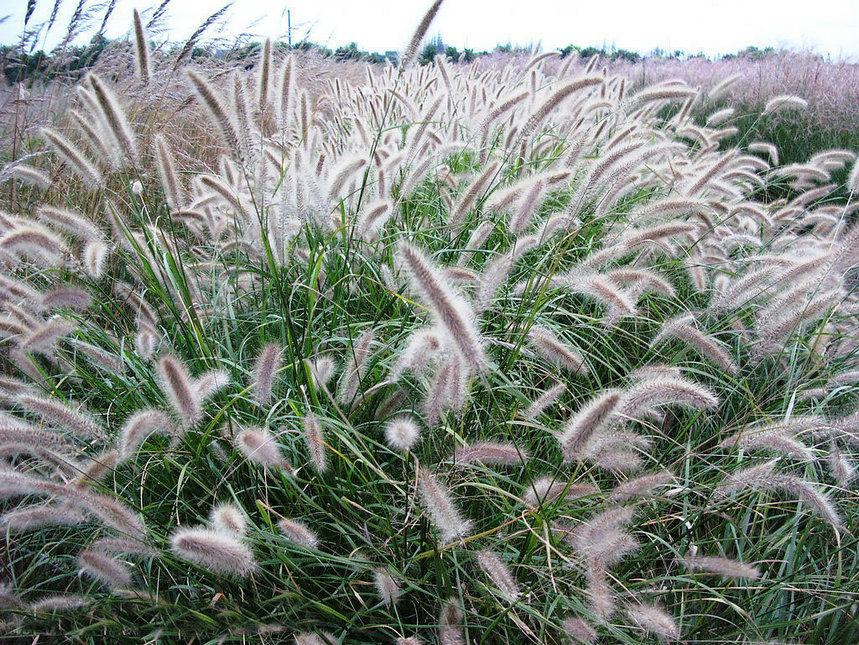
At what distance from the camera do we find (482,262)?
8.50ft

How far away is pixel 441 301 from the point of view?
131cm

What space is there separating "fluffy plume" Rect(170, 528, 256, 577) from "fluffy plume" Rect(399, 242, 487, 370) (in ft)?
2.14

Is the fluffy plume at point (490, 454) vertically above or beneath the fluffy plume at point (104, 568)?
above

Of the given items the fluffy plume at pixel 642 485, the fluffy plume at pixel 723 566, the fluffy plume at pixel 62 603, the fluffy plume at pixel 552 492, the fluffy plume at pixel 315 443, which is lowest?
the fluffy plume at pixel 62 603

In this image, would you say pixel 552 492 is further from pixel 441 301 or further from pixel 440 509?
pixel 441 301

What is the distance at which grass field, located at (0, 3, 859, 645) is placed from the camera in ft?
4.70

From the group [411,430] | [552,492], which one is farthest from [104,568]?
[552,492]

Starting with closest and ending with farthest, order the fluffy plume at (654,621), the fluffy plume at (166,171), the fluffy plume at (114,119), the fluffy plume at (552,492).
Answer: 1. the fluffy plume at (654,621)
2. the fluffy plume at (552,492)
3. the fluffy plume at (114,119)
4. the fluffy plume at (166,171)

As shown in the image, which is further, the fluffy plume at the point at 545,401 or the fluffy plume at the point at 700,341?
the fluffy plume at the point at 700,341

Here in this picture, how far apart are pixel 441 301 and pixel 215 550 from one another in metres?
0.71

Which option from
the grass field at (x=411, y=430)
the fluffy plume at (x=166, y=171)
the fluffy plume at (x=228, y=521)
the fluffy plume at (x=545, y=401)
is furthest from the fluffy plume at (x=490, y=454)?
the fluffy plume at (x=166, y=171)

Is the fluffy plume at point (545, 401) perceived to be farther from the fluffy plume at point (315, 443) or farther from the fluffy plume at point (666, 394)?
the fluffy plume at point (315, 443)

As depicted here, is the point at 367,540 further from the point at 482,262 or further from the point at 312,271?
the point at 482,262

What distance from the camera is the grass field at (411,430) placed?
4.70 ft
